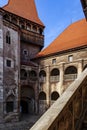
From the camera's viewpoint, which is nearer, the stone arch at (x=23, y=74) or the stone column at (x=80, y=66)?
the stone column at (x=80, y=66)

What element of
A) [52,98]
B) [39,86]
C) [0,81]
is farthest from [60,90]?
[0,81]

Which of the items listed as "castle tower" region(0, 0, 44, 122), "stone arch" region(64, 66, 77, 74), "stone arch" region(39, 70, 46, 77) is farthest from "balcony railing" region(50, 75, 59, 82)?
"castle tower" region(0, 0, 44, 122)

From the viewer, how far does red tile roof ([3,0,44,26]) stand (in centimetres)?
3097

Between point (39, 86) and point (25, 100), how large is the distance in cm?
280

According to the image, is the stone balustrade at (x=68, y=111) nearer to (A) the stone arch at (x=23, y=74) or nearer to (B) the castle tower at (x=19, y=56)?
(B) the castle tower at (x=19, y=56)

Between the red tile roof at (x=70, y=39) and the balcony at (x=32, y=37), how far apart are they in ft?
6.93

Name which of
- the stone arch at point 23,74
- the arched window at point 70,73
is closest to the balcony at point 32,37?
the stone arch at point 23,74

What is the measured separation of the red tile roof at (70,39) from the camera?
2547 cm

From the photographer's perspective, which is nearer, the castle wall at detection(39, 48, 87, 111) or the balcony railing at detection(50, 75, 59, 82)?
the castle wall at detection(39, 48, 87, 111)

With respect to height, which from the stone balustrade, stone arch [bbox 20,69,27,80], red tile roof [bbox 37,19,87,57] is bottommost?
the stone balustrade

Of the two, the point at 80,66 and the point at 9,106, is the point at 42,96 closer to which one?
the point at 9,106

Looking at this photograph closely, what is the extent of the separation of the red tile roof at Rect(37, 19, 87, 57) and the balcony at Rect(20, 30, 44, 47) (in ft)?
6.93

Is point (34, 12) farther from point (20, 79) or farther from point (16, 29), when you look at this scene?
point (20, 79)

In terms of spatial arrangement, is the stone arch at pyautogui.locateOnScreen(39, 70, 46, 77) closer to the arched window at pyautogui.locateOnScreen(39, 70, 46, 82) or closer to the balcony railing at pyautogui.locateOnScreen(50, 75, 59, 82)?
the arched window at pyautogui.locateOnScreen(39, 70, 46, 82)
